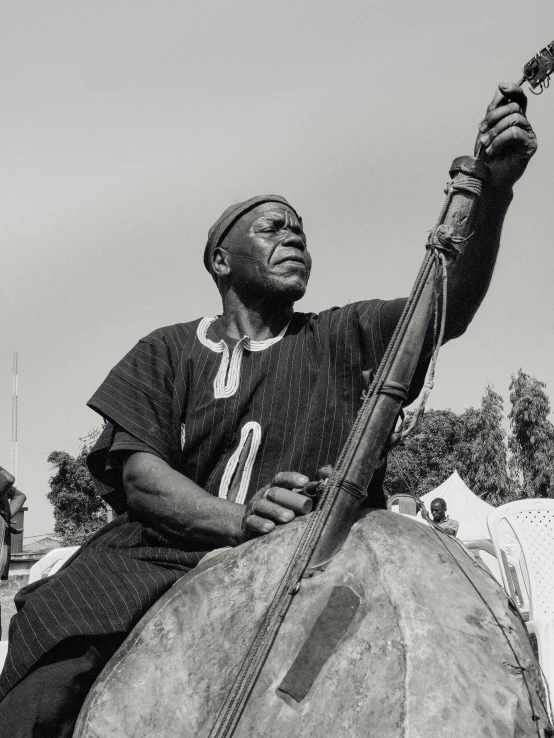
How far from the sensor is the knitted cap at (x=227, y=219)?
2.78m

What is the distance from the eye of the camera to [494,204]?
202 centimetres

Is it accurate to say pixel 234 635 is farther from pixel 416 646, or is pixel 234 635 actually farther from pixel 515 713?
pixel 515 713

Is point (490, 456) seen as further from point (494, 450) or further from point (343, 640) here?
point (343, 640)

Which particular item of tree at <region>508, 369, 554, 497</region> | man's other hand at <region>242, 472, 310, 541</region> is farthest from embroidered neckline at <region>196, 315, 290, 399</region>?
tree at <region>508, 369, 554, 497</region>

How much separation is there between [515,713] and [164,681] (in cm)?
67

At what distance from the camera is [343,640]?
148 centimetres

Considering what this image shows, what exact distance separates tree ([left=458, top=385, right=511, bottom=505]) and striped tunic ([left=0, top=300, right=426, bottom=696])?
2579cm

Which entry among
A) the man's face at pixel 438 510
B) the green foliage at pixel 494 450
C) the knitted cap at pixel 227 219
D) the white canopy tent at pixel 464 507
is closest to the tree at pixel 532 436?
the green foliage at pixel 494 450

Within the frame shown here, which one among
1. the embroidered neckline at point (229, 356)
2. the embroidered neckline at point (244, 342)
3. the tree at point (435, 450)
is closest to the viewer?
the embroidered neckline at point (229, 356)

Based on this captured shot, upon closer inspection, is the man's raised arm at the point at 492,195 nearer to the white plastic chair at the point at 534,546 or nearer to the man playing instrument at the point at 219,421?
the man playing instrument at the point at 219,421

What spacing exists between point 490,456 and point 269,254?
86.9 ft

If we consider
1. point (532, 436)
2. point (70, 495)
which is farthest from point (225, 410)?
point (70, 495)

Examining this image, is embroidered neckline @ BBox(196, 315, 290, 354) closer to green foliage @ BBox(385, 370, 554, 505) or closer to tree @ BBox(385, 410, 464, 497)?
green foliage @ BBox(385, 370, 554, 505)

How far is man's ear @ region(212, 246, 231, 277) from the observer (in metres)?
2.81
